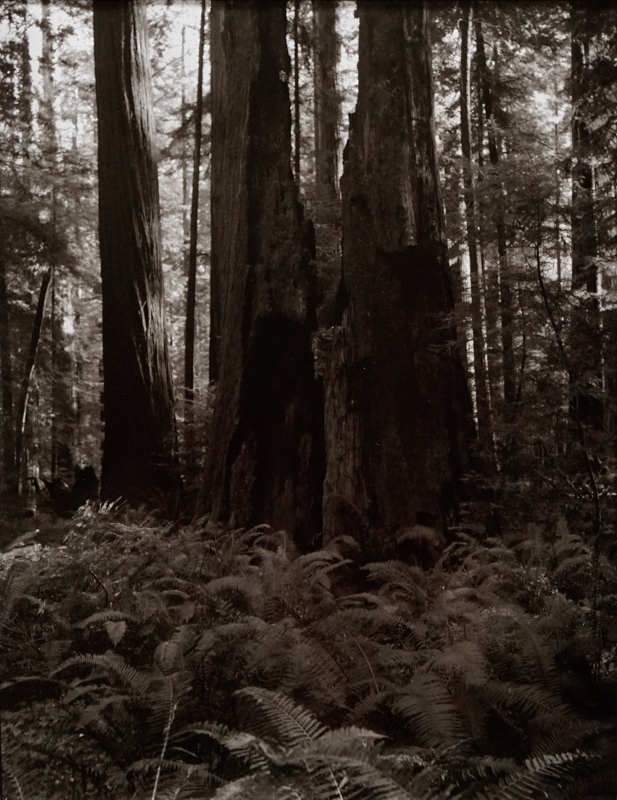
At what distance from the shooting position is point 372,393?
20.2ft

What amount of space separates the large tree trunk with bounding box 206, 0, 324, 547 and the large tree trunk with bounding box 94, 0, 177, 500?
2.50 meters

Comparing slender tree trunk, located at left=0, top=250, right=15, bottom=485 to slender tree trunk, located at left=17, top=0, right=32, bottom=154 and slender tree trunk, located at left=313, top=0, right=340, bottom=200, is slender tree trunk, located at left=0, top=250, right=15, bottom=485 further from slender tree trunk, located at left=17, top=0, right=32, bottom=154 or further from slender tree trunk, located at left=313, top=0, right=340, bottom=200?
slender tree trunk, located at left=313, top=0, right=340, bottom=200

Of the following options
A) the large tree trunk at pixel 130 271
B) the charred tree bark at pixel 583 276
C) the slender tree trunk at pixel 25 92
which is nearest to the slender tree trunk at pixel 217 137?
the large tree trunk at pixel 130 271

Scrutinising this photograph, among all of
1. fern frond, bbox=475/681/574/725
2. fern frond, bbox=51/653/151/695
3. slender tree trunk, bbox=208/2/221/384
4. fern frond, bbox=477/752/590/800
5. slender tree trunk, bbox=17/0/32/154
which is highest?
slender tree trunk, bbox=17/0/32/154

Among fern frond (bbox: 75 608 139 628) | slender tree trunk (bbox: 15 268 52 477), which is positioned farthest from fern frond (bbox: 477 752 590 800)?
slender tree trunk (bbox: 15 268 52 477)

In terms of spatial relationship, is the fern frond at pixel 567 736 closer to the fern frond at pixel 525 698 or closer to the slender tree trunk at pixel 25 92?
the fern frond at pixel 525 698

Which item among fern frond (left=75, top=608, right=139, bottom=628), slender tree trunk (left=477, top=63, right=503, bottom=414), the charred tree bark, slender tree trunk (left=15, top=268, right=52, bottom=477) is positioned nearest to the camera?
fern frond (left=75, top=608, right=139, bottom=628)

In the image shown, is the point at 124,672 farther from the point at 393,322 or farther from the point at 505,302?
the point at 505,302

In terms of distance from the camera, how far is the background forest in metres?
3.00

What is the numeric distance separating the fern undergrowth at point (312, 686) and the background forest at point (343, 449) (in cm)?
2

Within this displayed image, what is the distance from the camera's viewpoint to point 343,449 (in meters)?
6.17

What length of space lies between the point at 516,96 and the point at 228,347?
6.40 m

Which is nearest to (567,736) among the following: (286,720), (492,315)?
(286,720)

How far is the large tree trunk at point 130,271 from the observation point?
30.8 feet
